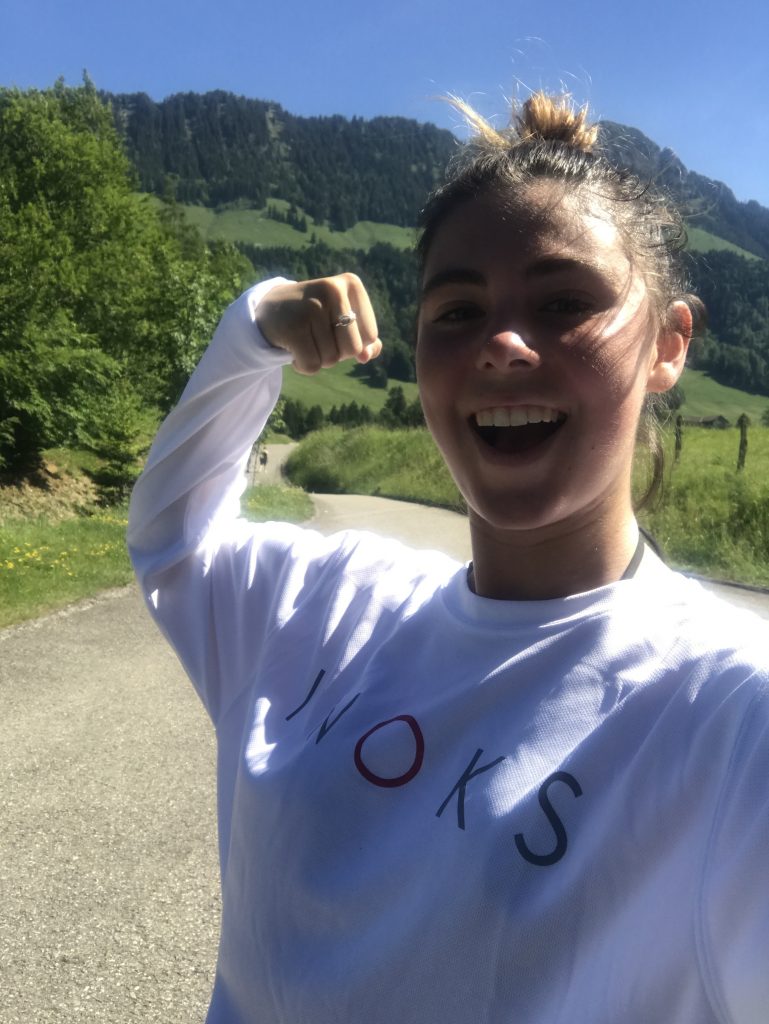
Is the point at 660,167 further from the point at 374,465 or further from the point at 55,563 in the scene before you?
the point at 374,465

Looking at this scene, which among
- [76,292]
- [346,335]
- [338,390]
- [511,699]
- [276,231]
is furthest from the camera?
[276,231]

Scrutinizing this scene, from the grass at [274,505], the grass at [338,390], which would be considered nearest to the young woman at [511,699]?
the grass at [274,505]

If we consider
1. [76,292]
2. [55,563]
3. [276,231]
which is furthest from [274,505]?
[276,231]

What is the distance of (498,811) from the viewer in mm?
1021

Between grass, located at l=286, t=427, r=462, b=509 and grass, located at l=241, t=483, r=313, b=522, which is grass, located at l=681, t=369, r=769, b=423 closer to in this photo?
grass, located at l=286, t=427, r=462, b=509

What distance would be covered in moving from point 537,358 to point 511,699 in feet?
1.50

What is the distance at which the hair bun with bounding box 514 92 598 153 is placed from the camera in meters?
1.44

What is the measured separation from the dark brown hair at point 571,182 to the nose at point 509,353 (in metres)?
0.25

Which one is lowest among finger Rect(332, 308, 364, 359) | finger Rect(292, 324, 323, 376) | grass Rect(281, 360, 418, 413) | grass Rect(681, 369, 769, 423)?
grass Rect(281, 360, 418, 413)

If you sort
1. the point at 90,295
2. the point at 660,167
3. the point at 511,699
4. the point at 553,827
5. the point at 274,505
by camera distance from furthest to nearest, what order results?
the point at 90,295
the point at 274,505
the point at 660,167
the point at 511,699
the point at 553,827

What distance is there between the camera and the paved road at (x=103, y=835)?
324cm

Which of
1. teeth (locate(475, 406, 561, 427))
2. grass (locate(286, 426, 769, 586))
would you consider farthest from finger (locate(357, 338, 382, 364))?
grass (locate(286, 426, 769, 586))

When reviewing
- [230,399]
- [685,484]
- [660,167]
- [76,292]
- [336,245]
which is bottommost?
[336,245]

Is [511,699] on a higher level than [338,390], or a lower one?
higher
